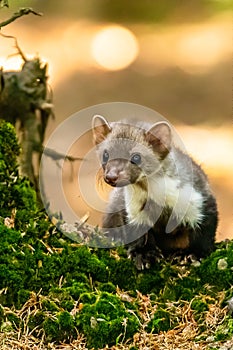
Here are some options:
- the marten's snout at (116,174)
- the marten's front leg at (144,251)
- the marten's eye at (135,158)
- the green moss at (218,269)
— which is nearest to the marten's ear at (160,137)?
the marten's eye at (135,158)

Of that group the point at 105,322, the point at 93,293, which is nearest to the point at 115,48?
the point at 93,293

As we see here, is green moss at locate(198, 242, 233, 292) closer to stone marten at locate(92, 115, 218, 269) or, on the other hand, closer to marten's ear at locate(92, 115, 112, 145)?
stone marten at locate(92, 115, 218, 269)

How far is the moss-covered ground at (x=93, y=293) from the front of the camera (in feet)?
17.3

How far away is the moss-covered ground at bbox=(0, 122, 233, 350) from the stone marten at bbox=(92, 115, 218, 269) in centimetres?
16

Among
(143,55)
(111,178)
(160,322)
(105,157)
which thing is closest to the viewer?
(160,322)

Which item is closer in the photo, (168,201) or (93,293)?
(93,293)

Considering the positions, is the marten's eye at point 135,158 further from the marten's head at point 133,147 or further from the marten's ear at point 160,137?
the marten's ear at point 160,137

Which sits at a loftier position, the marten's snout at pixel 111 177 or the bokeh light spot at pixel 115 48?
the bokeh light spot at pixel 115 48

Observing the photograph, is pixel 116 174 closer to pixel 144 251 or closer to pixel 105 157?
pixel 105 157

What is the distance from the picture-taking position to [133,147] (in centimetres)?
589

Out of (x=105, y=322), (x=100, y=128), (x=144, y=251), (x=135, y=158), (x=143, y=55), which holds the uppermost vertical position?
(x=143, y=55)

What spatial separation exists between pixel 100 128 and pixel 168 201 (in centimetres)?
61

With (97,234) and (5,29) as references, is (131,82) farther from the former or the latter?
(97,234)

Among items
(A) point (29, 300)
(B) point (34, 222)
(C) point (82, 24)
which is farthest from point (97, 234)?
(C) point (82, 24)
